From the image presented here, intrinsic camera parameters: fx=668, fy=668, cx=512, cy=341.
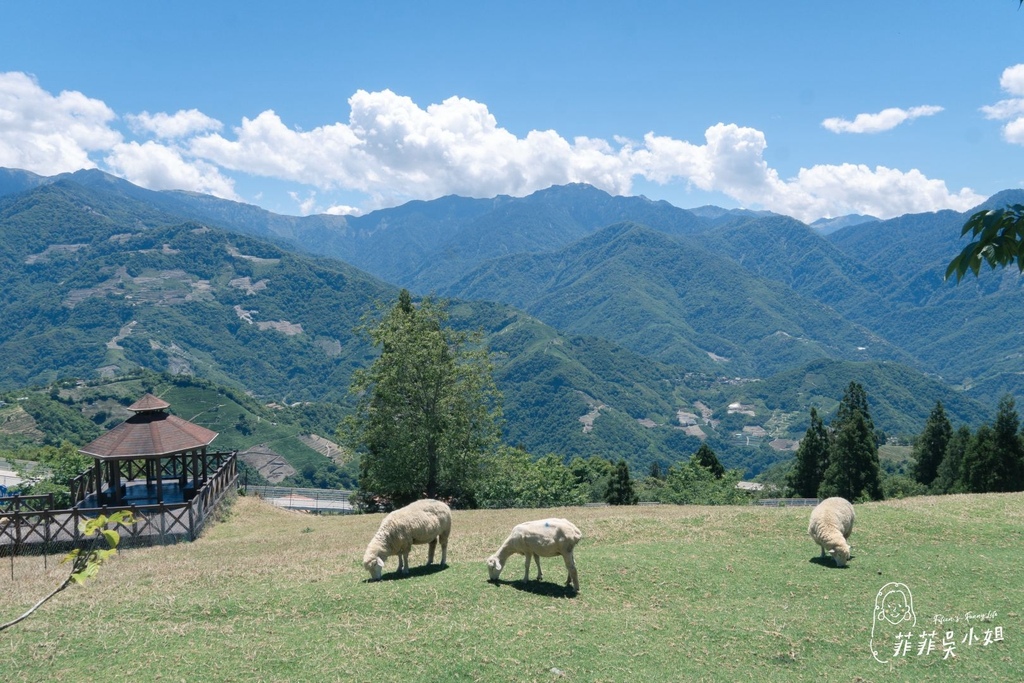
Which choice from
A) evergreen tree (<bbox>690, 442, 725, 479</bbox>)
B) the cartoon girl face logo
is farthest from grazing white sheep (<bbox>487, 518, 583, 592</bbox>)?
evergreen tree (<bbox>690, 442, 725, 479</bbox>)

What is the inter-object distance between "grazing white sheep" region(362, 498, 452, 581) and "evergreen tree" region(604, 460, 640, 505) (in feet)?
126

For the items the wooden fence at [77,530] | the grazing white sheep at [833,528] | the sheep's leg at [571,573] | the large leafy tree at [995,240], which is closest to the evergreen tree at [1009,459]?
the grazing white sheep at [833,528]

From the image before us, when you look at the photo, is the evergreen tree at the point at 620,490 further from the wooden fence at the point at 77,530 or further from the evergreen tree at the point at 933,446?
the wooden fence at the point at 77,530

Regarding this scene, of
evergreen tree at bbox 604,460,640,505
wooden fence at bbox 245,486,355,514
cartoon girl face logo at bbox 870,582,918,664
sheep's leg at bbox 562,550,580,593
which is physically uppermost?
sheep's leg at bbox 562,550,580,593

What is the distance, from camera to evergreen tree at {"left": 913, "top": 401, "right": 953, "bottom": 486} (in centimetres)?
6688

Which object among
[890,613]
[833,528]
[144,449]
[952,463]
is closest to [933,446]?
[952,463]

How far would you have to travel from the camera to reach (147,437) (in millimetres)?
29422

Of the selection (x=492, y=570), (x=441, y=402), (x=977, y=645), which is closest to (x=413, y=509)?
(x=492, y=570)

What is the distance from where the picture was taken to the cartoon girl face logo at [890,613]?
12.8 meters

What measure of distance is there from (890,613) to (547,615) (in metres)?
7.13

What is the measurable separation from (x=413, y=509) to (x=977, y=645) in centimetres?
1184

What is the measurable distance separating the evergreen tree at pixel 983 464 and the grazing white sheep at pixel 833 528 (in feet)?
102

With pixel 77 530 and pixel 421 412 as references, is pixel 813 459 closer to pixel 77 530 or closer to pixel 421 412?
pixel 421 412

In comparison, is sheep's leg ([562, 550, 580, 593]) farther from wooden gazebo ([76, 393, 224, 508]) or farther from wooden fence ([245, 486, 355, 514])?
wooden fence ([245, 486, 355, 514])
